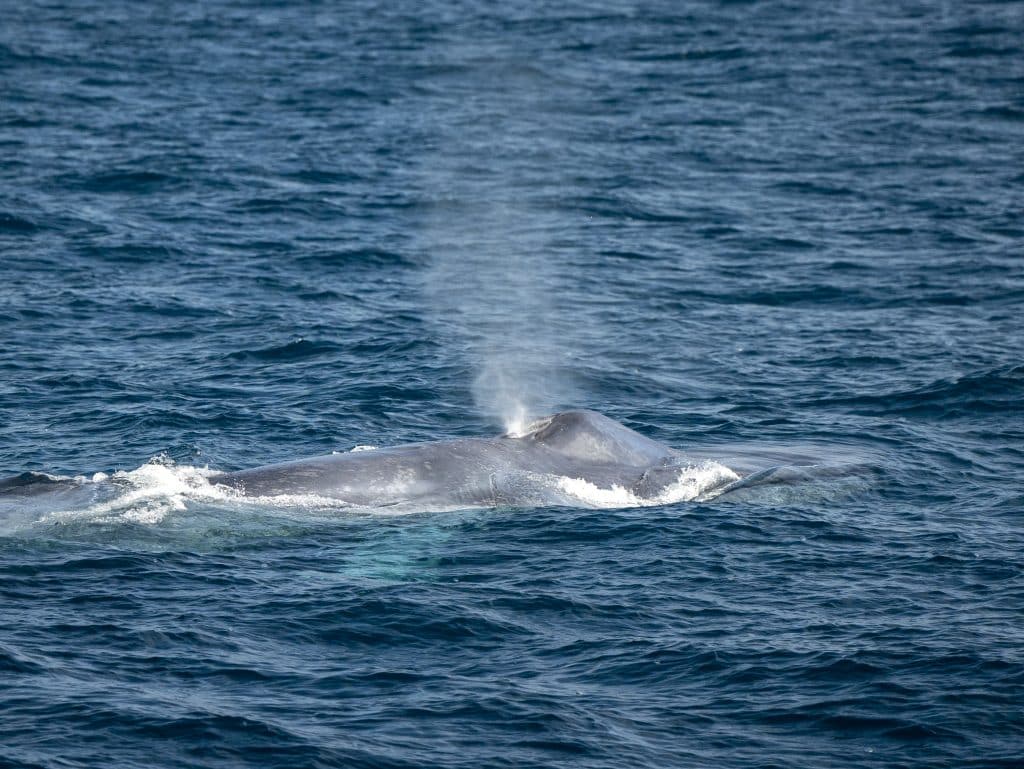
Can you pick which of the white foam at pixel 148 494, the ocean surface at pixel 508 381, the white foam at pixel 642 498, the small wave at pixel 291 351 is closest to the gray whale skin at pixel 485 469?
the white foam at pixel 642 498

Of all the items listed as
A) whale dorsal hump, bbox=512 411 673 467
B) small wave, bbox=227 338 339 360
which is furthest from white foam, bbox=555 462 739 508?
small wave, bbox=227 338 339 360

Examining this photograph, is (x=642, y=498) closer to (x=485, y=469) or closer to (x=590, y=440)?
(x=590, y=440)

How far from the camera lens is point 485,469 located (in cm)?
2636

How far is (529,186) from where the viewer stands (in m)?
53.7

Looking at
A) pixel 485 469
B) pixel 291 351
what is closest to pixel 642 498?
pixel 485 469

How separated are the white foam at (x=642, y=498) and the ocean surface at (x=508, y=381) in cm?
20

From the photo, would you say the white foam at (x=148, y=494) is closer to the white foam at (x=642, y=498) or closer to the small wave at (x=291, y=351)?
the white foam at (x=642, y=498)

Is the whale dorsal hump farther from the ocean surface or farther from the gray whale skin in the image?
the ocean surface

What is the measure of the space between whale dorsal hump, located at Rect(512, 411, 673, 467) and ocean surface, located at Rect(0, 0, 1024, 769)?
4.32ft

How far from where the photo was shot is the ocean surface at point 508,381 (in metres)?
19.3

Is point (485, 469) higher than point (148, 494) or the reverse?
the reverse

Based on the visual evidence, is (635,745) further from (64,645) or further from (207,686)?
(64,645)

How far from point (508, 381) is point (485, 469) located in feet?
30.3

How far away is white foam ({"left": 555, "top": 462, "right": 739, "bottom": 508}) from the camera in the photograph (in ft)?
86.9
